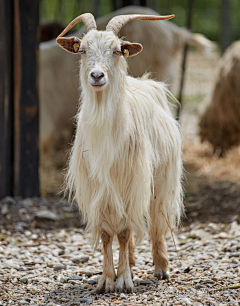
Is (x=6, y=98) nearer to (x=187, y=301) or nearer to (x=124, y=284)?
(x=124, y=284)

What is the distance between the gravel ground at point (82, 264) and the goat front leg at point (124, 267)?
87mm

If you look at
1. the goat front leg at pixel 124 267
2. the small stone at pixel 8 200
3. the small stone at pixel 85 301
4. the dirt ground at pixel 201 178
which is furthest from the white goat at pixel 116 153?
the small stone at pixel 8 200

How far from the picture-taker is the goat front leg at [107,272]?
3430 millimetres

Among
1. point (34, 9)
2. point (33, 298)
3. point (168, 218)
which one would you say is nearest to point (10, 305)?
point (33, 298)

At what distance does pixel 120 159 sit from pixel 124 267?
2.59ft

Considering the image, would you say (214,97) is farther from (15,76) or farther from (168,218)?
(168,218)

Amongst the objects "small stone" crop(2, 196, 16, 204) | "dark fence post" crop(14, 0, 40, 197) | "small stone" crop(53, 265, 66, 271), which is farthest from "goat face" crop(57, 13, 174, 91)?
"small stone" crop(2, 196, 16, 204)

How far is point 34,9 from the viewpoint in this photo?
5840 millimetres

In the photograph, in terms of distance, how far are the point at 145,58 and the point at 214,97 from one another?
1582 millimetres

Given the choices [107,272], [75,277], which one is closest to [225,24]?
[75,277]

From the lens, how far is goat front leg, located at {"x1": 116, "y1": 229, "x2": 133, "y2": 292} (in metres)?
3.43

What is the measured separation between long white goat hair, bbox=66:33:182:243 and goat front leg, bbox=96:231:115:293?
0.07 m

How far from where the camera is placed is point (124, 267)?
3492mm

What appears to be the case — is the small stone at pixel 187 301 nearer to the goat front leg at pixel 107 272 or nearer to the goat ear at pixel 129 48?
the goat front leg at pixel 107 272
